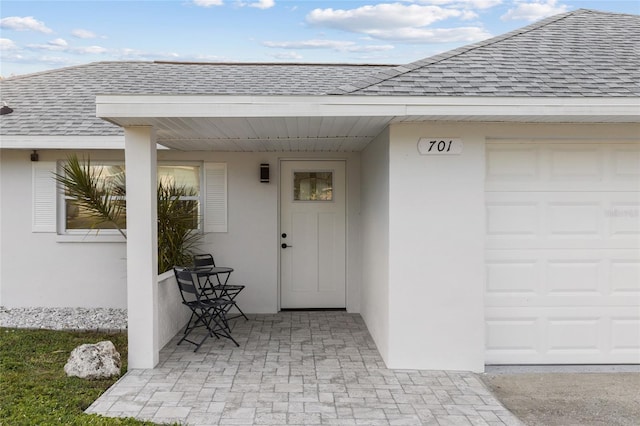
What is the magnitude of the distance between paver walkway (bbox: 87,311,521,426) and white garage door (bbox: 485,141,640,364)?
96 cm

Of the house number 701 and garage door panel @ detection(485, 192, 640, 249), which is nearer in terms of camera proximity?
the house number 701

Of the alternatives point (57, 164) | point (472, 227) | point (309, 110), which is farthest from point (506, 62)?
point (57, 164)

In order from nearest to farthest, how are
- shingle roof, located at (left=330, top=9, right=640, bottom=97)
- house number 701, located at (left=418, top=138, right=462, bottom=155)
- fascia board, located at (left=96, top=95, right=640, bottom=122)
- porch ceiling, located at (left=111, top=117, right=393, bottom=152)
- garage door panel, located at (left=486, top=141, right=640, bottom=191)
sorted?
fascia board, located at (left=96, top=95, right=640, bottom=122)
shingle roof, located at (left=330, top=9, right=640, bottom=97)
porch ceiling, located at (left=111, top=117, right=393, bottom=152)
house number 701, located at (left=418, top=138, right=462, bottom=155)
garage door panel, located at (left=486, top=141, right=640, bottom=191)

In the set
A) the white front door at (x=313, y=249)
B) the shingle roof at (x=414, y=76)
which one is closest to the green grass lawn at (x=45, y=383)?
the white front door at (x=313, y=249)

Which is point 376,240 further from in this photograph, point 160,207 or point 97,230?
point 97,230

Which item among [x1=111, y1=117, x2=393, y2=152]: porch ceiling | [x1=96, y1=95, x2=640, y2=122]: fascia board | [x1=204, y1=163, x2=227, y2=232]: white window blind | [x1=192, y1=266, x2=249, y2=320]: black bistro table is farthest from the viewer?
[x1=204, y1=163, x2=227, y2=232]: white window blind

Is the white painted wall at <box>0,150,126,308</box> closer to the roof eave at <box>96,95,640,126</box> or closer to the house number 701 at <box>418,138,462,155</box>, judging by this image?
the roof eave at <box>96,95,640,126</box>

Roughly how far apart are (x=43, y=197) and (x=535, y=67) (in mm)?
7380

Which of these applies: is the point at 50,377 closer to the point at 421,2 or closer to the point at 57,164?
the point at 57,164

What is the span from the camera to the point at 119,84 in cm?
836

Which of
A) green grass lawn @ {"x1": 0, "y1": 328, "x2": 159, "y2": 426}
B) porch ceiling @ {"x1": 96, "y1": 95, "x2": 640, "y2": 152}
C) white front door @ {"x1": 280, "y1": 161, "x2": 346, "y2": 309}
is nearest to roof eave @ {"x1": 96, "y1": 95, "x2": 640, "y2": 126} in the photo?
porch ceiling @ {"x1": 96, "y1": 95, "x2": 640, "y2": 152}

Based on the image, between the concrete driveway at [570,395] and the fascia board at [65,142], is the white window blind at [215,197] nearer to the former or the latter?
the fascia board at [65,142]

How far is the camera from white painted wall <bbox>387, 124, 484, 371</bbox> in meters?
4.65

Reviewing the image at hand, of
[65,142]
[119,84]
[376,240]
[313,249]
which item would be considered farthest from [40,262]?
[376,240]
